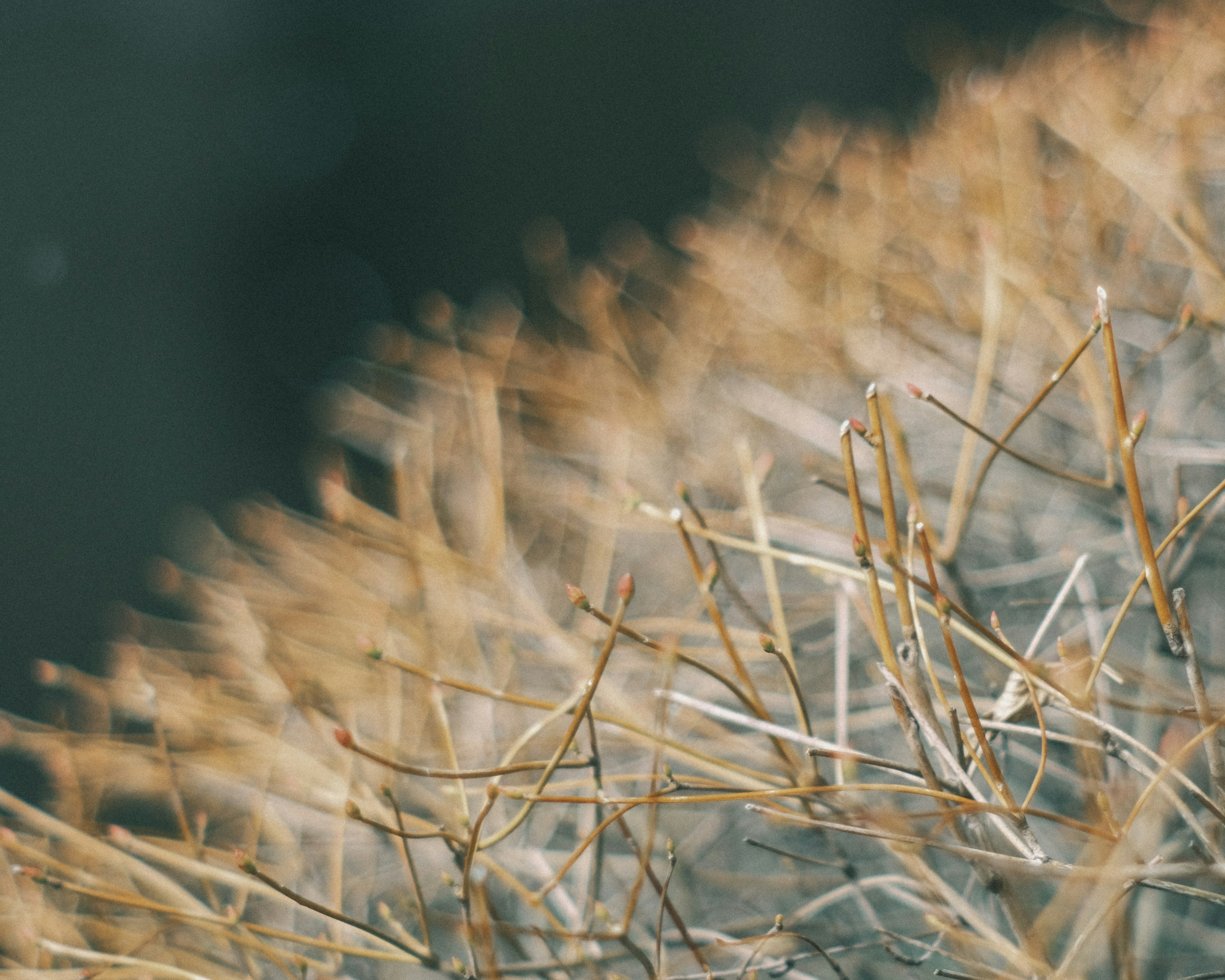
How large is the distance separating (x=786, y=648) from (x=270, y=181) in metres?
1.82

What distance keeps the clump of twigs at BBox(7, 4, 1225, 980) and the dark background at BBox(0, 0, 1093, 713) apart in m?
0.68

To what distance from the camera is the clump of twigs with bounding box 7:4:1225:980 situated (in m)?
0.34

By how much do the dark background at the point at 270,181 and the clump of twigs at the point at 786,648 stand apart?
26.7 inches

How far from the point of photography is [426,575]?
0.73 meters

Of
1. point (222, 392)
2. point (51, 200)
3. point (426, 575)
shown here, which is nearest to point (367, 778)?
point (426, 575)

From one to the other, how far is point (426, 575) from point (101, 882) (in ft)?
1.12

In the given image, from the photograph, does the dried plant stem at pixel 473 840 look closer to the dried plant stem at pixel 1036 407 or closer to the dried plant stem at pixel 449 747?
the dried plant stem at pixel 449 747

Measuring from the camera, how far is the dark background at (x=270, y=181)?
1543 mm

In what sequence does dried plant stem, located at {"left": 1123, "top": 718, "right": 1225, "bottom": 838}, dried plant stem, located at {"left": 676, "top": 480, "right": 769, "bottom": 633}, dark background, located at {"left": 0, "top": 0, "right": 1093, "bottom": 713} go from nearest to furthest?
dried plant stem, located at {"left": 1123, "top": 718, "right": 1225, "bottom": 838} < dried plant stem, located at {"left": 676, "top": 480, "right": 769, "bottom": 633} < dark background, located at {"left": 0, "top": 0, "right": 1093, "bottom": 713}

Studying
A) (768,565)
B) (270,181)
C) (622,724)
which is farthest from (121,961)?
(270,181)

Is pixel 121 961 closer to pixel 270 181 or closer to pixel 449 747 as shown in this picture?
pixel 449 747

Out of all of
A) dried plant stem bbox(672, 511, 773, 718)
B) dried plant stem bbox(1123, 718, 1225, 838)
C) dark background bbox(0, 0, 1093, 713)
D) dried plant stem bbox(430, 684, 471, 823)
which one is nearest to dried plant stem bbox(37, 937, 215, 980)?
dried plant stem bbox(430, 684, 471, 823)

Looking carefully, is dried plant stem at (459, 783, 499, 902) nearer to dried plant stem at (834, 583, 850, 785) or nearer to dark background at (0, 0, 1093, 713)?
dried plant stem at (834, 583, 850, 785)

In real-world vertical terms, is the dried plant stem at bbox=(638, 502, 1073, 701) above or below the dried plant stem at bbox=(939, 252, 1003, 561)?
below
